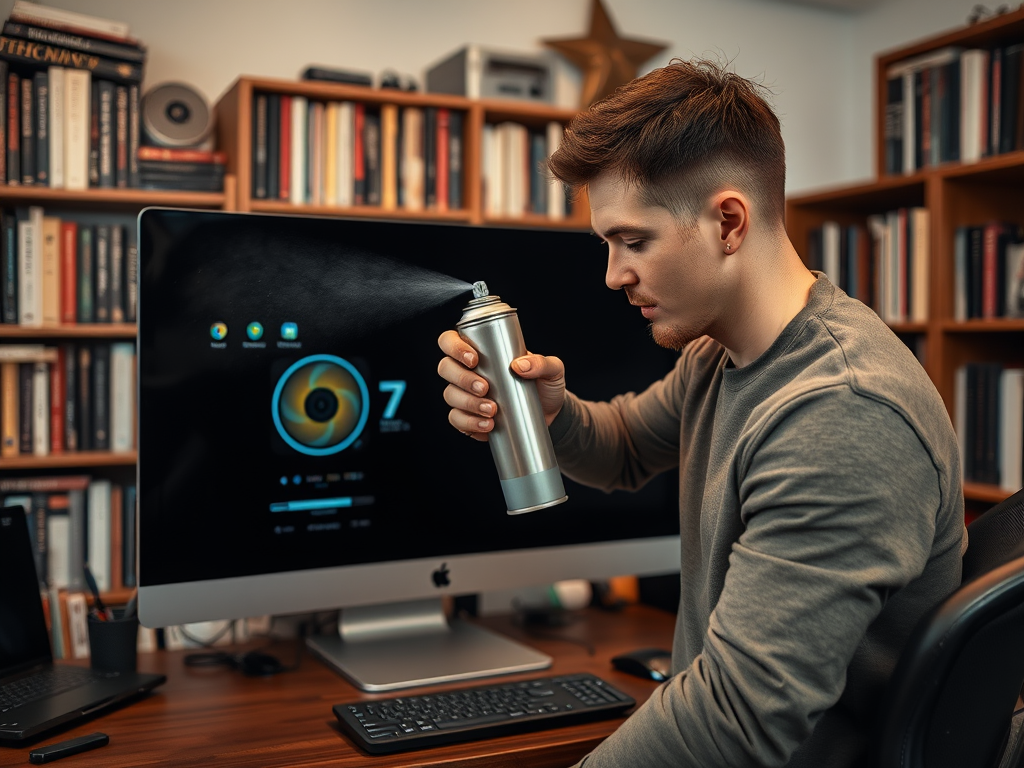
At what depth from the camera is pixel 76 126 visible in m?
2.24

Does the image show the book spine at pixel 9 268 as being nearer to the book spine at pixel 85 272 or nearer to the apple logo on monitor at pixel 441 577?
the book spine at pixel 85 272

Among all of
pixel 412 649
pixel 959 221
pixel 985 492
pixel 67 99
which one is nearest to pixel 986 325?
pixel 959 221

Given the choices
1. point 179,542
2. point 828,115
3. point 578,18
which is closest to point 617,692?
point 179,542

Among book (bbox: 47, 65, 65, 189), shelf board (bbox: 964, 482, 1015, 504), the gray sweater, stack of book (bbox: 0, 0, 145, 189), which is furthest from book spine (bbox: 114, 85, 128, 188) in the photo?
shelf board (bbox: 964, 482, 1015, 504)

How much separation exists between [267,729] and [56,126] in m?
1.63

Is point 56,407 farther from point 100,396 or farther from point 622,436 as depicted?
point 622,436

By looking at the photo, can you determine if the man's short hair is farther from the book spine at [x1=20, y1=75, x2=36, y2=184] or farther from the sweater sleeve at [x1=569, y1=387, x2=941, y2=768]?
the book spine at [x1=20, y1=75, x2=36, y2=184]

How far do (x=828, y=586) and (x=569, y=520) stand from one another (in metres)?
0.77

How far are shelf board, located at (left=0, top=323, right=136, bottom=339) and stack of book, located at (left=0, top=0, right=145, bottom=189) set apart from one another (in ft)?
1.10

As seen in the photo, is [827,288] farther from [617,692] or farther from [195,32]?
[195,32]

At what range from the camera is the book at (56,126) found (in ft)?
7.29

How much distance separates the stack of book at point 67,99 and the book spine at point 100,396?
404mm

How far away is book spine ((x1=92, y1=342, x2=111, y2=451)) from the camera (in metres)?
2.29

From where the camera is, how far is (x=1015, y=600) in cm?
85
